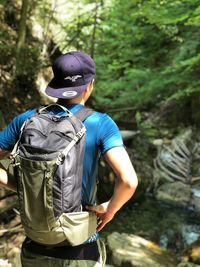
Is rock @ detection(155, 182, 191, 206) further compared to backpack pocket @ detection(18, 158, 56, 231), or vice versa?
rock @ detection(155, 182, 191, 206)

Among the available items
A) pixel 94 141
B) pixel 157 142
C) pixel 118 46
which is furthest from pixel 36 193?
pixel 118 46

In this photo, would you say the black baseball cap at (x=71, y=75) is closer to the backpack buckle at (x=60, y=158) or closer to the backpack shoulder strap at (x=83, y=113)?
the backpack shoulder strap at (x=83, y=113)

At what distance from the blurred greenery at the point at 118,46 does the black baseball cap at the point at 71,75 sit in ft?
14.9

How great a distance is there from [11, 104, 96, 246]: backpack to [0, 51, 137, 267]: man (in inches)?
2.7

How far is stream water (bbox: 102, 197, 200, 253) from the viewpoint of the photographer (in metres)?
6.52

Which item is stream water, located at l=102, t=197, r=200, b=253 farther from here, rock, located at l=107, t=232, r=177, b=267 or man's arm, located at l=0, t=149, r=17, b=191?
man's arm, located at l=0, t=149, r=17, b=191

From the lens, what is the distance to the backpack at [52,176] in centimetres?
177

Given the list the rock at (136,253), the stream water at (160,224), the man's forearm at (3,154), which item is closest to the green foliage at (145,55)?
the stream water at (160,224)

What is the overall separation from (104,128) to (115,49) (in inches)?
470

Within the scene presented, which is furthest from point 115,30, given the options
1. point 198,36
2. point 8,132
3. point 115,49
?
point 8,132

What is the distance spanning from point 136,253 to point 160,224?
2086 millimetres

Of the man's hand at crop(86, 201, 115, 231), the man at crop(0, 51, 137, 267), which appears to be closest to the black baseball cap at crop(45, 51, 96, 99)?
the man at crop(0, 51, 137, 267)

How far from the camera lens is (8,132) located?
2.09m

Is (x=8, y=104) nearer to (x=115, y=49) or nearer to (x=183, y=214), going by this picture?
(x=183, y=214)
